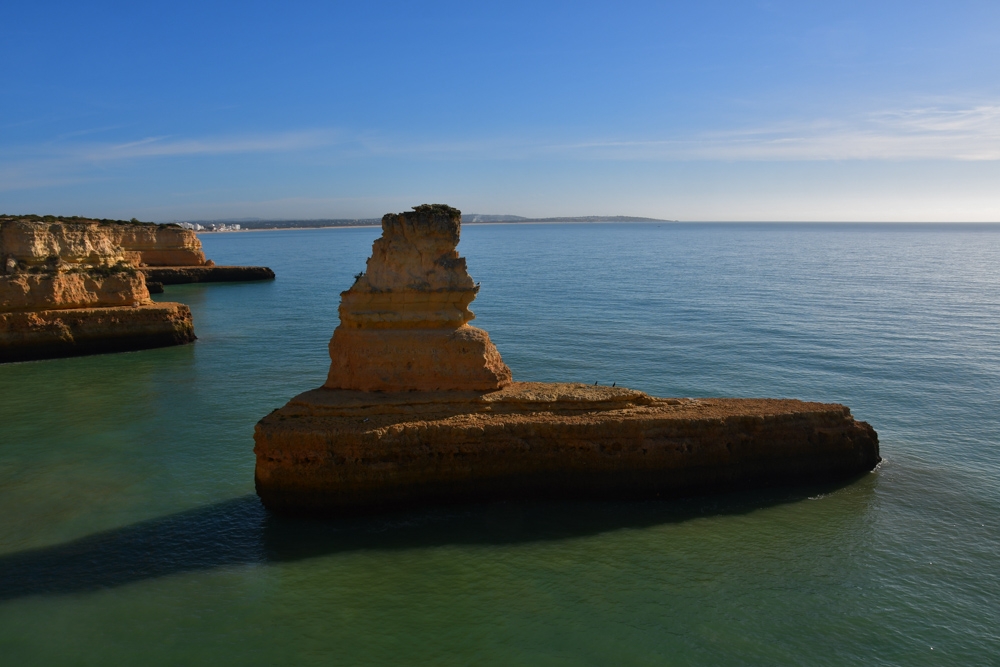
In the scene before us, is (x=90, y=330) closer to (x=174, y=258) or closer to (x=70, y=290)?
(x=70, y=290)

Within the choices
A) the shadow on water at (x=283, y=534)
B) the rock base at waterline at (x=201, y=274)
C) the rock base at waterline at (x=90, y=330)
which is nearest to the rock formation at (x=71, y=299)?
the rock base at waterline at (x=90, y=330)

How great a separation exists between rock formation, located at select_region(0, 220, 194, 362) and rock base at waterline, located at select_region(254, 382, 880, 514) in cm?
1972

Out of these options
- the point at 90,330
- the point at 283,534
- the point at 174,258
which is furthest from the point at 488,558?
the point at 174,258

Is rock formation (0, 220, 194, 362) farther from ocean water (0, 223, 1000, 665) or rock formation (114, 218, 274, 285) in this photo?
→ rock formation (114, 218, 274, 285)

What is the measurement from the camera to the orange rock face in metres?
12.7

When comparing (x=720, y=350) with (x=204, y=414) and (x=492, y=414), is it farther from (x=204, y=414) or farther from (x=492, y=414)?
(x=204, y=414)

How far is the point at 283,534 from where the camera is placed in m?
11.3

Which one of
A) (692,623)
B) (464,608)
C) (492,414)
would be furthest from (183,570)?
(692,623)

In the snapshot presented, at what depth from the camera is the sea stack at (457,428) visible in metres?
11.6

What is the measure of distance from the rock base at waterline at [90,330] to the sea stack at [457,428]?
1942 cm

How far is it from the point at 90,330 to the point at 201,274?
32.6 metres

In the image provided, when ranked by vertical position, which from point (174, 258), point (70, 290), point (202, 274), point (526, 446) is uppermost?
point (174, 258)

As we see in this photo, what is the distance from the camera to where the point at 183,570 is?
10297 mm

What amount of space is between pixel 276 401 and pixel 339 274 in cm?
5199
